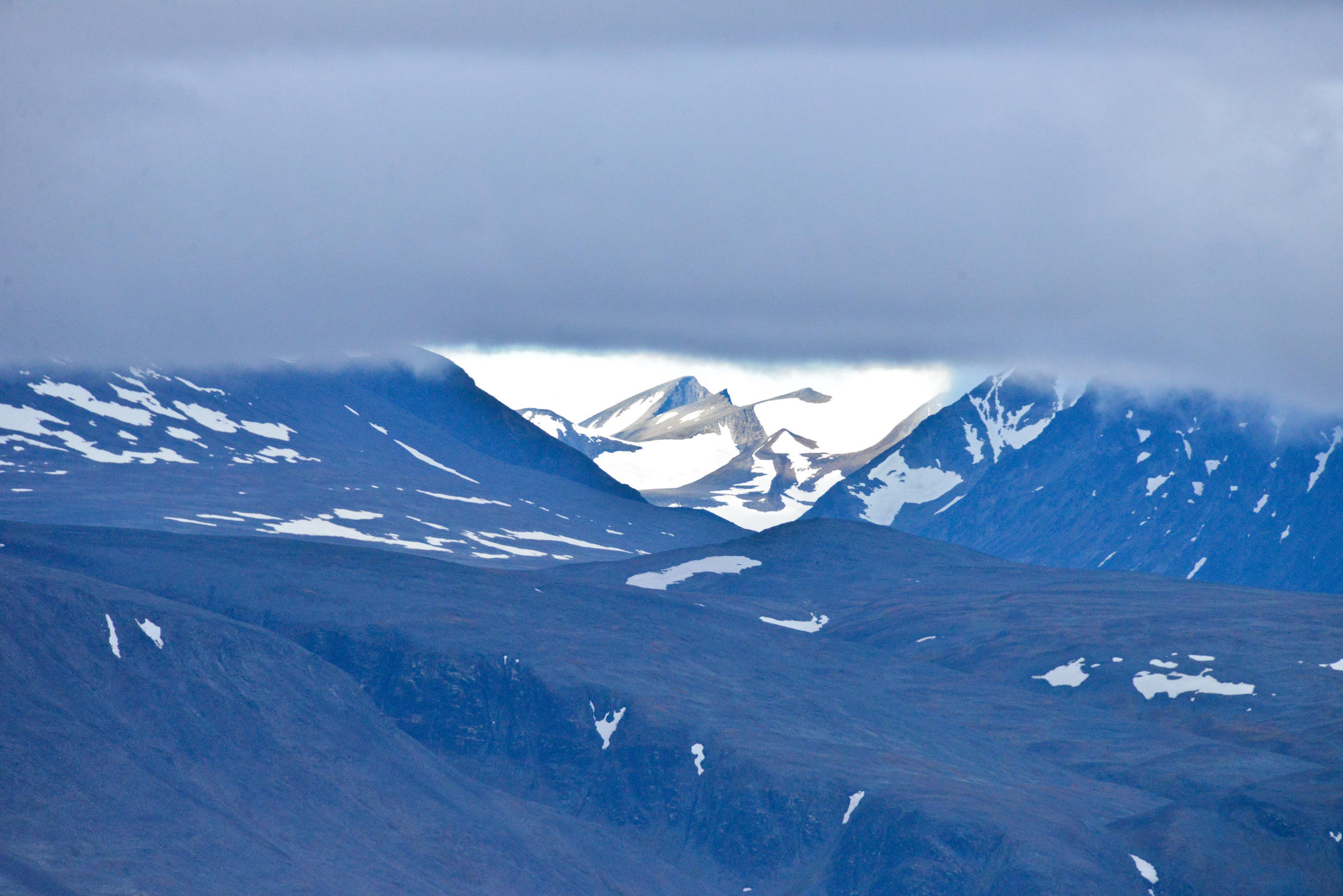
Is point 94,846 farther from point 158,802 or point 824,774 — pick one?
point 824,774

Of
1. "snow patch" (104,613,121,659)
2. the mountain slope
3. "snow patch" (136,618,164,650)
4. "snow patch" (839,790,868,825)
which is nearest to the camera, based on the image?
the mountain slope

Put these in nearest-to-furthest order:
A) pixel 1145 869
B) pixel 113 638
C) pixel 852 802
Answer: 1. pixel 113 638
2. pixel 1145 869
3. pixel 852 802

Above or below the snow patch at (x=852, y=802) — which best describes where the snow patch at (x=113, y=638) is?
above

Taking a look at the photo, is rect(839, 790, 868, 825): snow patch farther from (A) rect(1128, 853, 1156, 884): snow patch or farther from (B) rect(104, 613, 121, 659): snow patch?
(B) rect(104, 613, 121, 659): snow patch

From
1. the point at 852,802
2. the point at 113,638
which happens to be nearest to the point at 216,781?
the point at 113,638

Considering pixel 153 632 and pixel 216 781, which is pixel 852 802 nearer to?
pixel 216 781

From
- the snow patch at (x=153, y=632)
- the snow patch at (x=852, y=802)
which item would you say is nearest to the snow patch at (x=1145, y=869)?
the snow patch at (x=852, y=802)

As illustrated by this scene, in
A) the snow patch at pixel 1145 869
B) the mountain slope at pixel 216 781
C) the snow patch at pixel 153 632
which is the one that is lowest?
the snow patch at pixel 1145 869

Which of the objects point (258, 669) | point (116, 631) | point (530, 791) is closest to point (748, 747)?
point (530, 791)

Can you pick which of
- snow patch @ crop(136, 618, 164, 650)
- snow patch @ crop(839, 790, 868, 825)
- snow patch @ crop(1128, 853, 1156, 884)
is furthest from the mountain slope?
→ snow patch @ crop(1128, 853, 1156, 884)

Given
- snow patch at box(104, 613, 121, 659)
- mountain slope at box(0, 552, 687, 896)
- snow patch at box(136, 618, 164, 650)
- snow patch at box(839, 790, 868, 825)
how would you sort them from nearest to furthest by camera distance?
mountain slope at box(0, 552, 687, 896) → snow patch at box(104, 613, 121, 659) → snow patch at box(136, 618, 164, 650) → snow patch at box(839, 790, 868, 825)

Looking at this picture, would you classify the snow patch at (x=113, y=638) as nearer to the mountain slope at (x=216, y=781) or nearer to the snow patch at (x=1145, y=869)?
the mountain slope at (x=216, y=781)
